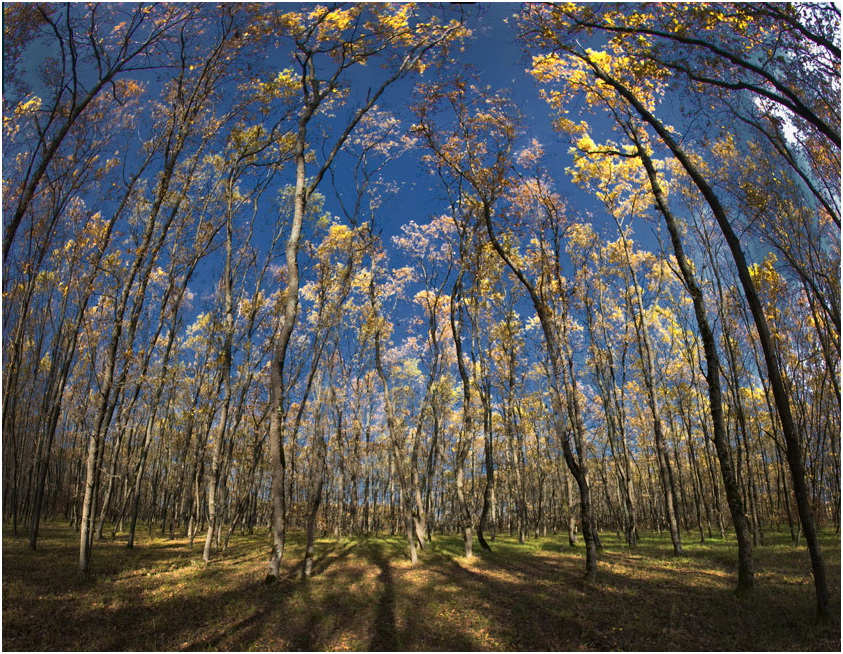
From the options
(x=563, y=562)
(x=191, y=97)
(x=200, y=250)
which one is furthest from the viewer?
(x=200, y=250)

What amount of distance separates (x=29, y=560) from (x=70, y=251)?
31.8 ft

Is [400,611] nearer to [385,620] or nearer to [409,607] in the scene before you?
[409,607]

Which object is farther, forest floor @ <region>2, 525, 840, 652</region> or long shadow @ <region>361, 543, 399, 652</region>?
long shadow @ <region>361, 543, 399, 652</region>

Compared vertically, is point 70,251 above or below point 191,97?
below

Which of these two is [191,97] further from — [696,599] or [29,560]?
[696,599]

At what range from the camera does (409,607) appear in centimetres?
716

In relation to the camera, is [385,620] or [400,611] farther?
[400,611]

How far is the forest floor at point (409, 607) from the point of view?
5.53 metres

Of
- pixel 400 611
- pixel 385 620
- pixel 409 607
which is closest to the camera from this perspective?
pixel 385 620

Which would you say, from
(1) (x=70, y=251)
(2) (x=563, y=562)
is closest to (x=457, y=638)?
(2) (x=563, y=562)

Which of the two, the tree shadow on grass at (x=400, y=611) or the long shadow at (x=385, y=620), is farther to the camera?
the long shadow at (x=385, y=620)

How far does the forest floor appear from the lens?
5531 millimetres

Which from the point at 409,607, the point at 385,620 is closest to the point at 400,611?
Result: the point at 409,607

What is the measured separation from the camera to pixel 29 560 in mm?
10148
